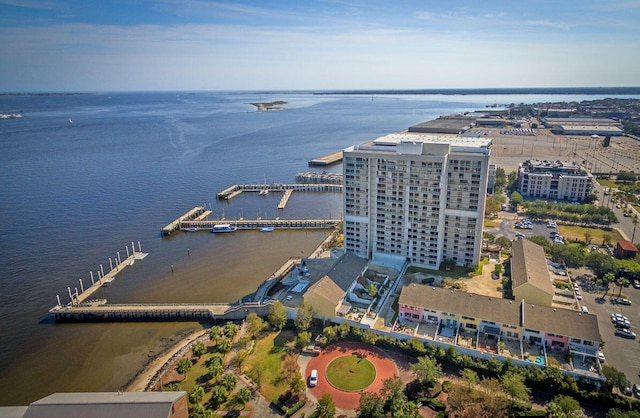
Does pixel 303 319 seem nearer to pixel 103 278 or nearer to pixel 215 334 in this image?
pixel 215 334

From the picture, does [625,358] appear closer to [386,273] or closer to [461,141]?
[386,273]

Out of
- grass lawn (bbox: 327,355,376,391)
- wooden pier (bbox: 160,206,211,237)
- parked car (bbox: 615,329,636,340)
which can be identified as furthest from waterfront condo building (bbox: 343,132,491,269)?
wooden pier (bbox: 160,206,211,237)

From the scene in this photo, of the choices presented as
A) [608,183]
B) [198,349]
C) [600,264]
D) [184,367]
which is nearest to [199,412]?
[184,367]

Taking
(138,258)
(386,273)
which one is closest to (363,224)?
(386,273)

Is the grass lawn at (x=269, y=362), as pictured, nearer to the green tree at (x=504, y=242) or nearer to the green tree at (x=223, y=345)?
the green tree at (x=223, y=345)

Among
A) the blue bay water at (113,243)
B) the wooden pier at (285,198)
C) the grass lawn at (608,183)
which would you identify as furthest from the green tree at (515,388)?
the grass lawn at (608,183)

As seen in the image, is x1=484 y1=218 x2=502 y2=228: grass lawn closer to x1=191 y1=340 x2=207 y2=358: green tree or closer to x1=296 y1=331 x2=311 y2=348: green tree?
x1=296 y1=331 x2=311 y2=348: green tree

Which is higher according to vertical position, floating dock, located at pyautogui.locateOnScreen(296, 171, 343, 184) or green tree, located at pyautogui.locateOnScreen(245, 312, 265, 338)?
floating dock, located at pyautogui.locateOnScreen(296, 171, 343, 184)
